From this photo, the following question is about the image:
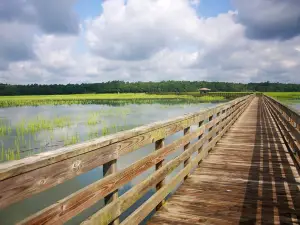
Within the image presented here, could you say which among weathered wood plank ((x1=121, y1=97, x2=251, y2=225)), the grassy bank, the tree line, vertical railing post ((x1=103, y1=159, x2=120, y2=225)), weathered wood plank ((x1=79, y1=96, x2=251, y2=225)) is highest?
the tree line

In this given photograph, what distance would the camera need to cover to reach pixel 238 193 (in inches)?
198

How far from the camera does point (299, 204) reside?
14.8ft

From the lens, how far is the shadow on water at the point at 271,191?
4.07 metres

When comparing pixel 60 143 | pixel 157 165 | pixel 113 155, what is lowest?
pixel 60 143

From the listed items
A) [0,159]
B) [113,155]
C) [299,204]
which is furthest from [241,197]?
[0,159]

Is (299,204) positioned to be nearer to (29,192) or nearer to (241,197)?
(241,197)

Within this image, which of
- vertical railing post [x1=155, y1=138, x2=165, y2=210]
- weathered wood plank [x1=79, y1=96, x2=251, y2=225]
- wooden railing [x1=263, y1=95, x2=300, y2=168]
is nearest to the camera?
weathered wood plank [x1=79, y1=96, x2=251, y2=225]

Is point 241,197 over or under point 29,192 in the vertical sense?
under

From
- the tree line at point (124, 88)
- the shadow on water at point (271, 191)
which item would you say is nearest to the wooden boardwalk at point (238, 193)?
the shadow on water at point (271, 191)

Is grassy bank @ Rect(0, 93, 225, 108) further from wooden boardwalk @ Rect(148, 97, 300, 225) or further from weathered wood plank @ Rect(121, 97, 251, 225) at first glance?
weathered wood plank @ Rect(121, 97, 251, 225)

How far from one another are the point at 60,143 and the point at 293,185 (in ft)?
45.1

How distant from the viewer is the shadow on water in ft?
13.4

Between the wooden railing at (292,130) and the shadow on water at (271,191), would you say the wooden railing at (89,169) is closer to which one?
the shadow on water at (271,191)

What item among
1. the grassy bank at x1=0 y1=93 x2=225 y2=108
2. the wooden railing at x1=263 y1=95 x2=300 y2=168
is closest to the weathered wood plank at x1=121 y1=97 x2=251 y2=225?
the wooden railing at x1=263 y1=95 x2=300 y2=168
